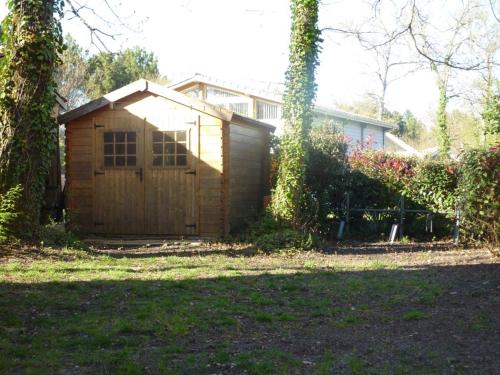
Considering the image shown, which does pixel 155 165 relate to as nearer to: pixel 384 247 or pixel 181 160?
pixel 181 160


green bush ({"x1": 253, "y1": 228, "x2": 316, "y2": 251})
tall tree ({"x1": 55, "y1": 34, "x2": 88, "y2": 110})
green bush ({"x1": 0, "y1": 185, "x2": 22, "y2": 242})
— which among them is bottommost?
green bush ({"x1": 253, "y1": 228, "x2": 316, "y2": 251})

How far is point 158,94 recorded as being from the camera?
12812 mm

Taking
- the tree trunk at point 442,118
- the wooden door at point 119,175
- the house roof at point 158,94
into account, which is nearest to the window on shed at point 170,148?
the wooden door at point 119,175

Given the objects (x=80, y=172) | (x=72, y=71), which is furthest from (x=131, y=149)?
(x=72, y=71)

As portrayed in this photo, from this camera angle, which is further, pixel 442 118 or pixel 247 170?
pixel 442 118

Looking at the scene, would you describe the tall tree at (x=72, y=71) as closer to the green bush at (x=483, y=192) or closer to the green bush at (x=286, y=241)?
the green bush at (x=286, y=241)

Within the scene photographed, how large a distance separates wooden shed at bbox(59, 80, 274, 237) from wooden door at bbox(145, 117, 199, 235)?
21mm

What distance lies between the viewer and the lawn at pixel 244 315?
15.0ft

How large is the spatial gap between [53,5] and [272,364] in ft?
27.2

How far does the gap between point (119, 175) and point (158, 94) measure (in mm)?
2001

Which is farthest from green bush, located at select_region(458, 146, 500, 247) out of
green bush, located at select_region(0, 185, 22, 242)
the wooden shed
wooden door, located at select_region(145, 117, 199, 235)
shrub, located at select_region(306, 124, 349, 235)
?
green bush, located at select_region(0, 185, 22, 242)

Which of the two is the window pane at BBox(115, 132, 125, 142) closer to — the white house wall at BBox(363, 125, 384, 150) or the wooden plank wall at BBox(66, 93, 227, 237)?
the wooden plank wall at BBox(66, 93, 227, 237)

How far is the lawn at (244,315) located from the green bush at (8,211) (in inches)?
18.0

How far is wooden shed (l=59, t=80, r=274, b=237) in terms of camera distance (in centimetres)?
1252
